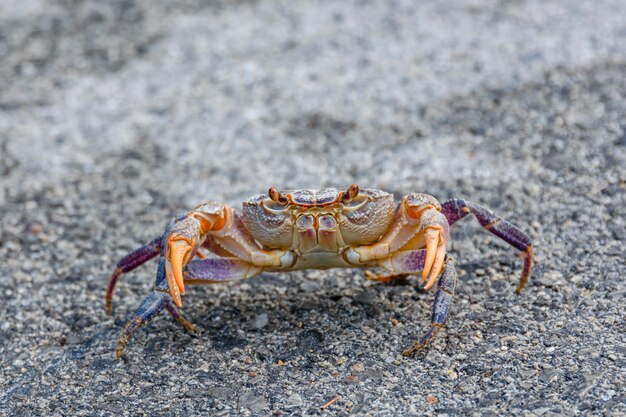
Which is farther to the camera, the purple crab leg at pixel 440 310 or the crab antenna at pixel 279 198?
the crab antenna at pixel 279 198

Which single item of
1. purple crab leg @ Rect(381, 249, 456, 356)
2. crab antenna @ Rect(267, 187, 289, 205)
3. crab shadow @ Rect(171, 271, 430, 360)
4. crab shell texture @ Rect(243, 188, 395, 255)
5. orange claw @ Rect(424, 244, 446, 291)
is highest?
crab antenna @ Rect(267, 187, 289, 205)

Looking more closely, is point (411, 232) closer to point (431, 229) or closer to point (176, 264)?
point (431, 229)

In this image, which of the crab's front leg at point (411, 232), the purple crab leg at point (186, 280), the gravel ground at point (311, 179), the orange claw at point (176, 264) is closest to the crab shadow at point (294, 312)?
the gravel ground at point (311, 179)

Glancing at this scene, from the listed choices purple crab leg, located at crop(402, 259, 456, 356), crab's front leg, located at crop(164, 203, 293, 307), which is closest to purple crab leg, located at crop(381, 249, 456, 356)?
purple crab leg, located at crop(402, 259, 456, 356)

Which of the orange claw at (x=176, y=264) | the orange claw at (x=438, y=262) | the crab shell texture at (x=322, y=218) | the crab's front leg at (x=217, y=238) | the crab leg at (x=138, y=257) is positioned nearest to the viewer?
the orange claw at (x=438, y=262)

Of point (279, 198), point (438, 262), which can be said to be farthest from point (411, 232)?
point (279, 198)

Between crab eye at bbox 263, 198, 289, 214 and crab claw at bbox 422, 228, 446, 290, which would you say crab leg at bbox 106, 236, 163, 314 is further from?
crab claw at bbox 422, 228, 446, 290

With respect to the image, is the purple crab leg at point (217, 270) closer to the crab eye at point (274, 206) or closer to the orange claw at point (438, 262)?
the crab eye at point (274, 206)
